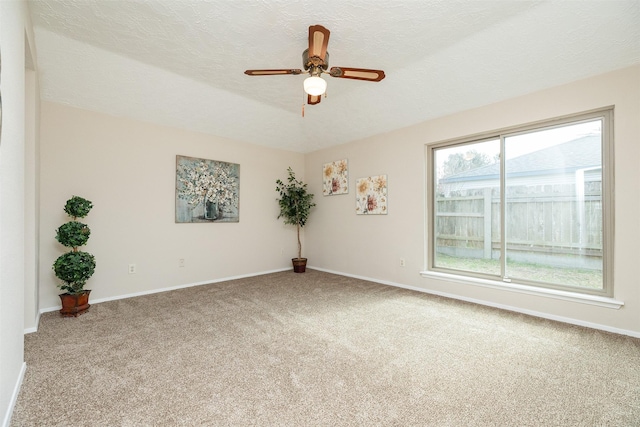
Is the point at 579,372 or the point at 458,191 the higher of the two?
the point at 458,191

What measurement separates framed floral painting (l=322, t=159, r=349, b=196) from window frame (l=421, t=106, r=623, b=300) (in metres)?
1.52

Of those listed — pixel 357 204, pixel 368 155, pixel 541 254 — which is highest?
pixel 368 155

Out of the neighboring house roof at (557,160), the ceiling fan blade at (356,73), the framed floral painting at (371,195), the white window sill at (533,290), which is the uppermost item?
the ceiling fan blade at (356,73)

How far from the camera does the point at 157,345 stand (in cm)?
238

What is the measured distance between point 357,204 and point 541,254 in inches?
104

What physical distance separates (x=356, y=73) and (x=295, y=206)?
329cm

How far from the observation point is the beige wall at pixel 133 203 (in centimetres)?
327

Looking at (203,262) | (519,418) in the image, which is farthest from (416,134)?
(203,262)

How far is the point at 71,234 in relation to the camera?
9.91 feet

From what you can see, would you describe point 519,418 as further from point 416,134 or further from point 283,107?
point 283,107

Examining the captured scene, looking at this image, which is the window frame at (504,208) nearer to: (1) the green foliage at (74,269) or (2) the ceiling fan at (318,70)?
(2) the ceiling fan at (318,70)

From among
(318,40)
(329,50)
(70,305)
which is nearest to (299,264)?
(70,305)

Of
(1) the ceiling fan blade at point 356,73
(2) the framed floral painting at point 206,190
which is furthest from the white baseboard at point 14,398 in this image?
(1) the ceiling fan blade at point 356,73

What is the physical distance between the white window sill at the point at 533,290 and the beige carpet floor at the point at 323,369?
0.29 m
